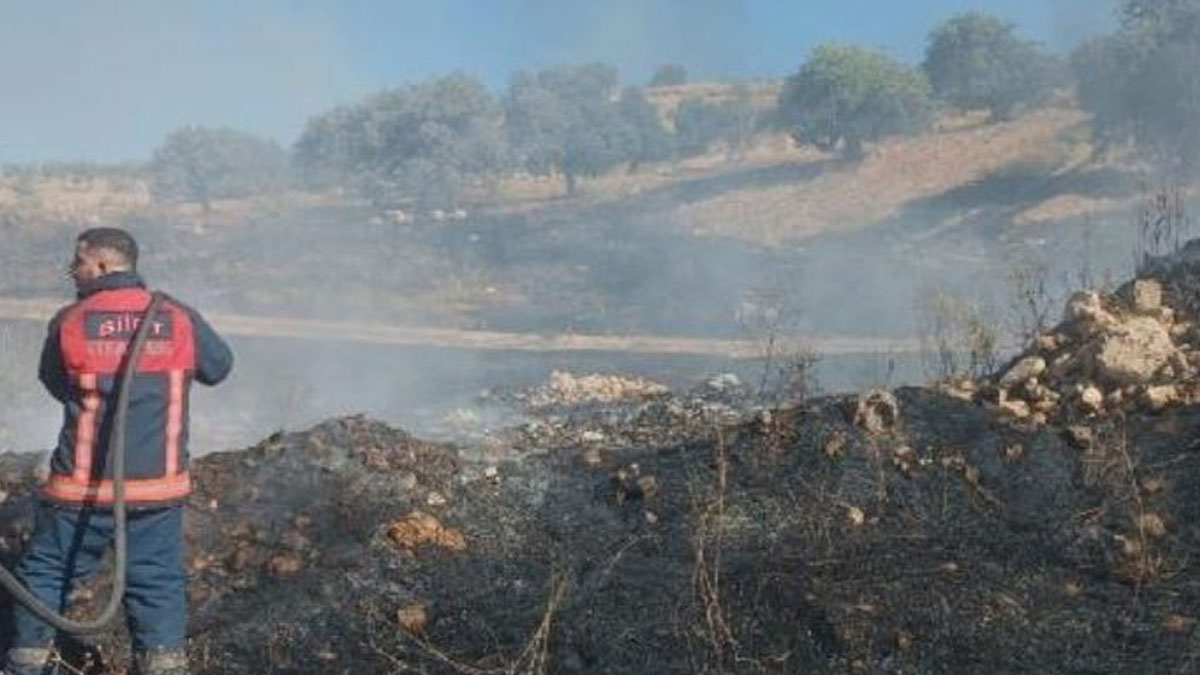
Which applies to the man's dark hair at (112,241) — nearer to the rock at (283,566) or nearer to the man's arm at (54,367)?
the man's arm at (54,367)

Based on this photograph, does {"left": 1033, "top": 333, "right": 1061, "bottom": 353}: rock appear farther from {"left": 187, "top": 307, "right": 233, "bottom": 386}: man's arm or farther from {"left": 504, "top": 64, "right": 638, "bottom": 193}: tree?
{"left": 504, "top": 64, "right": 638, "bottom": 193}: tree

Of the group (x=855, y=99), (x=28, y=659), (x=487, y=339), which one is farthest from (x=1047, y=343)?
(x=855, y=99)

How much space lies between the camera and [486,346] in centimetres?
2108

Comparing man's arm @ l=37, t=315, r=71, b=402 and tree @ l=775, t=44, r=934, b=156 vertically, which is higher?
tree @ l=775, t=44, r=934, b=156

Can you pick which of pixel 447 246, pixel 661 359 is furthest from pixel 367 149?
pixel 661 359

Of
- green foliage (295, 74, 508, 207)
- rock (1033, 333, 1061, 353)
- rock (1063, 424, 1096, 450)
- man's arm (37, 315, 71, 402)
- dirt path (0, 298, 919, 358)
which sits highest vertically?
green foliage (295, 74, 508, 207)

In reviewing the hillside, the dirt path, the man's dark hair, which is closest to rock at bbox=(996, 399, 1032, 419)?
the man's dark hair

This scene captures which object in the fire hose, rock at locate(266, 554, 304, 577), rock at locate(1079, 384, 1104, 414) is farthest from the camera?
rock at locate(1079, 384, 1104, 414)

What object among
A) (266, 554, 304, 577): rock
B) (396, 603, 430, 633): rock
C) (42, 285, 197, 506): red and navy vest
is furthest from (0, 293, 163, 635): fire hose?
(266, 554, 304, 577): rock

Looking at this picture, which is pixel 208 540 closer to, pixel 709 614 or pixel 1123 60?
pixel 709 614

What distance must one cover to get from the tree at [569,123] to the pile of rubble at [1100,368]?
35.7 meters

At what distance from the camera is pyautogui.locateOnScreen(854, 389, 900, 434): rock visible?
5.64m

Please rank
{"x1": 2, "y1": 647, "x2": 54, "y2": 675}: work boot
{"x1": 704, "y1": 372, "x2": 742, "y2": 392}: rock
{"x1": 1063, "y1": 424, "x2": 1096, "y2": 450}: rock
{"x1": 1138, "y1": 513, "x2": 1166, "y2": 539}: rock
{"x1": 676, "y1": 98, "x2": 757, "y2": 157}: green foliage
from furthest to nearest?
1. {"x1": 676, "y1": 98, "x2": 757, "y2": 157}: green foliage
2. {"x1": 704, "y1": 372, "x2": 742, "y2": 392}: rock
3. {"x1": 1063, "y1": 424, "x2": 1096, "y2": 450}: rock
4. {"x1": 1138, "y1": 513, "x2": 1166, "y2": 539}: rock
5. {"x1": 2, "y1": 647, "x2": 54, "y2": 675}: work boot

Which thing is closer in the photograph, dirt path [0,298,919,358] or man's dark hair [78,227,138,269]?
man's dark hair [78,227,138,269]
